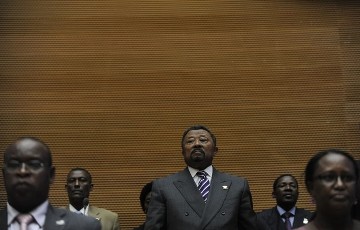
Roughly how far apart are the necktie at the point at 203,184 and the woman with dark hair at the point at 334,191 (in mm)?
1833

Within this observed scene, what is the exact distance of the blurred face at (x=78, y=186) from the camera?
6.94 meters

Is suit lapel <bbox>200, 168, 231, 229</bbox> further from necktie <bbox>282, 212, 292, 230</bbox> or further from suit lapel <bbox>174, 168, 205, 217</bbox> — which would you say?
necktie <bbox>282, 212, 292, 230</bbox>

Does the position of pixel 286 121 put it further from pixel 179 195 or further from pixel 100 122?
pixel 179 195

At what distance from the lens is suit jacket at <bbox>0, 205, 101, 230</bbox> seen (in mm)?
3707

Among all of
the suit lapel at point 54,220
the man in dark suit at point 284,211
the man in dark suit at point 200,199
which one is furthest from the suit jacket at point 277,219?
the suit lapel at point 54,220

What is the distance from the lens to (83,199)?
693cm

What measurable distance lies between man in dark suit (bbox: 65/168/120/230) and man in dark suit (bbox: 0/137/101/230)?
10.3 ft

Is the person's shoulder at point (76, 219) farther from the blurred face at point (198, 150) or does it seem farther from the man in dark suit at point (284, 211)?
the man in dark suit at point (284, 211)

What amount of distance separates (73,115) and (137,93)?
0.79m

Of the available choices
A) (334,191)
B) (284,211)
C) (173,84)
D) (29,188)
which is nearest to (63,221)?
(29,188)

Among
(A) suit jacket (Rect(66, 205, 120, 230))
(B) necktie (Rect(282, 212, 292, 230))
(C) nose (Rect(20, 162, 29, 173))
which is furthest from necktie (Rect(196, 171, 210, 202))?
(C) nose (Rect(20, 162, 29, 173))

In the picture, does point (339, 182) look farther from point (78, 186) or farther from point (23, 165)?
point (78, 186)

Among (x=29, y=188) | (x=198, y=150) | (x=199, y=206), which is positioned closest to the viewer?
(x=29, y=188)

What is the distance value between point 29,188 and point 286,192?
12.7 ft
